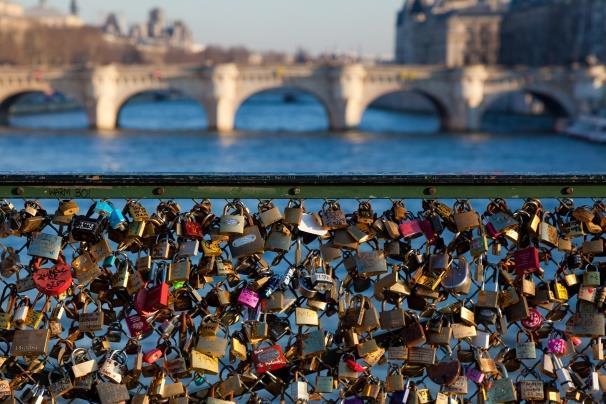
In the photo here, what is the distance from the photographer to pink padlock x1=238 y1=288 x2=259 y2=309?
263 cm

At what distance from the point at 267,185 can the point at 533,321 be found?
70cm

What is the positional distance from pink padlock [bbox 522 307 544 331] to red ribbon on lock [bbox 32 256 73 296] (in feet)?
3.45

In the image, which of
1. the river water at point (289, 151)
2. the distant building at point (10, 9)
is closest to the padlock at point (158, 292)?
the river water at point (289, 151)

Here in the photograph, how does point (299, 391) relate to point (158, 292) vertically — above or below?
below

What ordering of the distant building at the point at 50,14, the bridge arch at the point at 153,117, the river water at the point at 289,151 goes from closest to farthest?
the river water at the point at 289,151 < the bridge arch at the point at 153,117 < the distant building at the point at 50,14

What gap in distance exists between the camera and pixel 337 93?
41.2m

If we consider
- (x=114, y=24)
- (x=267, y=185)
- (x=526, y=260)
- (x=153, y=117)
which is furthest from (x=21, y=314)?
(x=114, y=24)

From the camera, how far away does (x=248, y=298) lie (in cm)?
264

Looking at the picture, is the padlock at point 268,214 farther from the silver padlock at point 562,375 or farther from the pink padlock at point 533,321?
the silver padlock at point 562,375

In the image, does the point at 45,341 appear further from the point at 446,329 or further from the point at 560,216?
the point at 560,216

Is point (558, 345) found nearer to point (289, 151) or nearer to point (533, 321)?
point (533, 321)

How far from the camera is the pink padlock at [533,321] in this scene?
2703mm

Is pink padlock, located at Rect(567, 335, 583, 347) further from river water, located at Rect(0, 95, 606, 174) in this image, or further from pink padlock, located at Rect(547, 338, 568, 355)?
river water, located at Rect(0, 95, 606, 174)

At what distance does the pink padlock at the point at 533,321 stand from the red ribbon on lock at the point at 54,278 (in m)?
1.05
